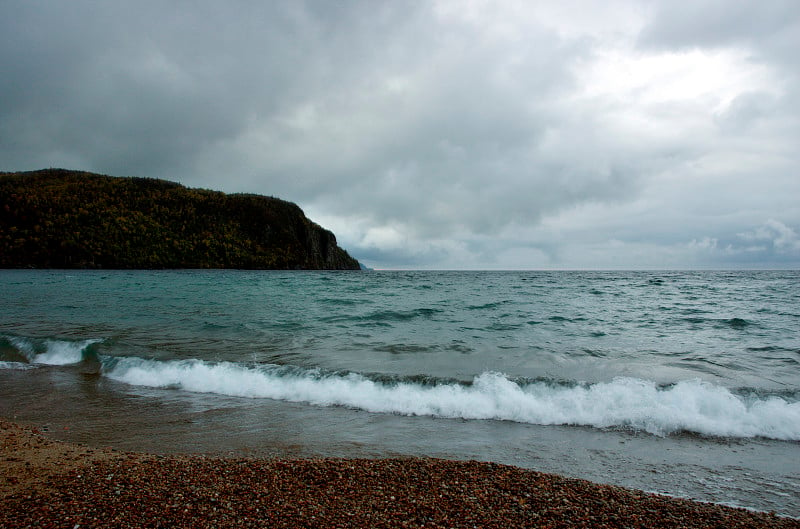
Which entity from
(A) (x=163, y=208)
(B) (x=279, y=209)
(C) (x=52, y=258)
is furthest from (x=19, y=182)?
(B) (x=279, y=209)

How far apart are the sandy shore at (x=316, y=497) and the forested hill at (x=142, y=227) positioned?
418ft

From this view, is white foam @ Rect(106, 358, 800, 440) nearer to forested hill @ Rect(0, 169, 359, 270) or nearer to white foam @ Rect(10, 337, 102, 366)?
white foam @ Rect(10, 337, 102, 366)

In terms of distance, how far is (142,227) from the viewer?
413 feet

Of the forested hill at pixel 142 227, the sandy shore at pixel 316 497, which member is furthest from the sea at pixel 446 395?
the forested hill at pixel 142 227

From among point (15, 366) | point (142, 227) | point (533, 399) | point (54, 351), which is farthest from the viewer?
point (142, 227)

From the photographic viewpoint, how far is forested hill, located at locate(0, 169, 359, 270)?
105m

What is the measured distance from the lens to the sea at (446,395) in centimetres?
588

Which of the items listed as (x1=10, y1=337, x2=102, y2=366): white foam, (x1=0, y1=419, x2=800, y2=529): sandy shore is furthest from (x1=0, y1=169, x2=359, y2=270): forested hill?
(x1=0, y1=419, x2=800, y2=529): sandy shore

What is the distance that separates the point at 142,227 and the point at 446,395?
14395 cm

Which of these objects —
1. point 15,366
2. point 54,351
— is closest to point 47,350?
point 54,351

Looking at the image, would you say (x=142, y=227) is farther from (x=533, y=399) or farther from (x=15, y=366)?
(x=533, y=399)

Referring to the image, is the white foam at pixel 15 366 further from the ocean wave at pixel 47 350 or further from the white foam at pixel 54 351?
the white foam at pixel 54 351

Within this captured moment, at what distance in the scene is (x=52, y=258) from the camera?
4001 inches

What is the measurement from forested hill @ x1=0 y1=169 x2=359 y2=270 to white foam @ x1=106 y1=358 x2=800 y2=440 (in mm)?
123811
